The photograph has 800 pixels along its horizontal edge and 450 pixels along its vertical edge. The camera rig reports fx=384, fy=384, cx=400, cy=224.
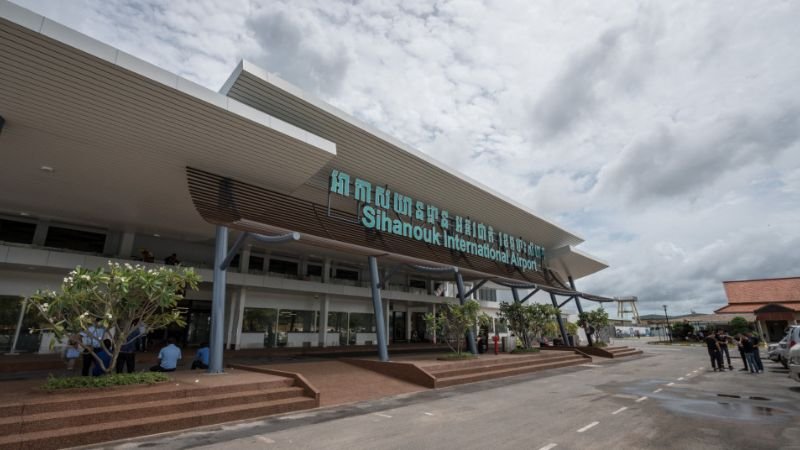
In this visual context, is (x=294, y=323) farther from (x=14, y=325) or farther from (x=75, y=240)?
(x=14, y=325)

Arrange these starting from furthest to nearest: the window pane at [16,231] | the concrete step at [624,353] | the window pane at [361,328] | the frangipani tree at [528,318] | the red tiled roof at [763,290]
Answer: the red tiled roof at [763,290] < the window pane at [361,328] < the concrete step at [624,353] < the frangipani tree at [528,318] < the window pane at [16,231]

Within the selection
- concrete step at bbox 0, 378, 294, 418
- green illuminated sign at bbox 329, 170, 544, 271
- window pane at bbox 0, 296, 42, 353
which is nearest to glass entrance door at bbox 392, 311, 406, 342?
green illuminated sign at bbox 329, 170, 544, 271

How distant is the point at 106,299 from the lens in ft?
27.1

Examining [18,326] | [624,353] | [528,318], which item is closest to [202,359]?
[18,326]

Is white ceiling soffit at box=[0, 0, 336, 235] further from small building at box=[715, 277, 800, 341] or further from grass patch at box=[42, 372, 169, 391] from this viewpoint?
small building at box=[715, 277, 800, 341]

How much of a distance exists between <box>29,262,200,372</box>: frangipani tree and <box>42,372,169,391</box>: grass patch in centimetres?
36

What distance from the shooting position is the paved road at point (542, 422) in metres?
6.60

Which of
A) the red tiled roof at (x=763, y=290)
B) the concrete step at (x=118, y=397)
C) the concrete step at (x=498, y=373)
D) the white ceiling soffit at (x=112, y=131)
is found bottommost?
the concrete step at (x=498, y=373)

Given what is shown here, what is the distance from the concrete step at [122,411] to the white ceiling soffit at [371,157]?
8.85 meters

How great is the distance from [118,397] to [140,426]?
36.1 inches

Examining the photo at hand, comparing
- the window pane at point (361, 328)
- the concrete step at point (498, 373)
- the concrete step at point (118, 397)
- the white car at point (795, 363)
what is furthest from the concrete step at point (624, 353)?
the concrete step at point (118, 397)

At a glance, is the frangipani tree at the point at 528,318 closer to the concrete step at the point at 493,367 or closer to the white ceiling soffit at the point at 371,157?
the concrete step at the point at 493,367

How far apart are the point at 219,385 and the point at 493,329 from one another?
33.2m

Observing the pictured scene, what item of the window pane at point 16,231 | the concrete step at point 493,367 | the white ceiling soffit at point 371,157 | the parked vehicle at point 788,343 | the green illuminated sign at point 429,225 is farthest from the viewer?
the window pane at point 16,231
